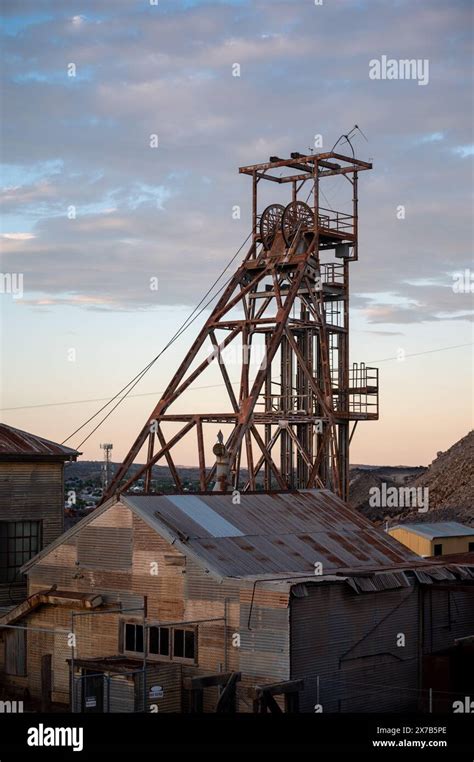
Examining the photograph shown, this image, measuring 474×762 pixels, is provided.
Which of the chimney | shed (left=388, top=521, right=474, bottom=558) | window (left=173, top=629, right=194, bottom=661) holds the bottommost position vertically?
window (left=173, top=629, right=194, bottom=661)

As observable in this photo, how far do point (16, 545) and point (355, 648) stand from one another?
1266 cm

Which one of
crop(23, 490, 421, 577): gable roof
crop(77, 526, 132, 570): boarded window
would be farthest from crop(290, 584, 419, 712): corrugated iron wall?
crop(77, 526, 132, 570): boarded window

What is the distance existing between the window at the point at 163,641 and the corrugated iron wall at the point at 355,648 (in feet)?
9.22

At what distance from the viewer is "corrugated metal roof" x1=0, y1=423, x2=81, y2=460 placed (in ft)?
113

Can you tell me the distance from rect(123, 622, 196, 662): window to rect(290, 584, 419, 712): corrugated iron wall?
9.22 ft

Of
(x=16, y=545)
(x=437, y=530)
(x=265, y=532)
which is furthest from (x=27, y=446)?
(x=437, y=530)

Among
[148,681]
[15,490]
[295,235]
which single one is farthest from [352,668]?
[295,235]

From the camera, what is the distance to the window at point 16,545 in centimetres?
3397

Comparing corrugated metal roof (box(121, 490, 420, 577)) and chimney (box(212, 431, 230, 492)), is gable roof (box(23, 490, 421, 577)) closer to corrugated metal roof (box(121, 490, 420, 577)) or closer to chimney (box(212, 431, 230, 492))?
corrugated metal roof (box(121, 490, 420, 577))

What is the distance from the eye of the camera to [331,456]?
156ft

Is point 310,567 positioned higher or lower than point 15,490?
lower

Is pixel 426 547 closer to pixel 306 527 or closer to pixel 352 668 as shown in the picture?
pixel 306 527

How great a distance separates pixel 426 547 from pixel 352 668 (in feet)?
69.7

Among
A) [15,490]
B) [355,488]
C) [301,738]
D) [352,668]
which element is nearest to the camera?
[301,738]
